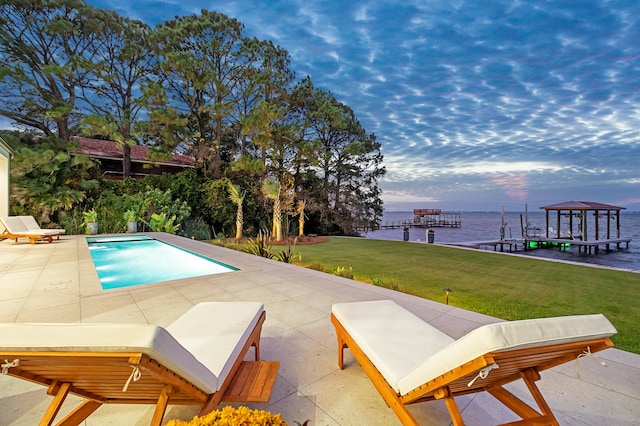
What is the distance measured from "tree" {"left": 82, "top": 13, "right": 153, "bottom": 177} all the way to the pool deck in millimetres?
11486

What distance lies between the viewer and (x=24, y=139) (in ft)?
42.4

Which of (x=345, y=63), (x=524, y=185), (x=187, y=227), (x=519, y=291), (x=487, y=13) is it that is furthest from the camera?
(x=524, y=185)

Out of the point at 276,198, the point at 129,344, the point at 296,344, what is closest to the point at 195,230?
the point at 276,198

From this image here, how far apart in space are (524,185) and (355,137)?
754 inches

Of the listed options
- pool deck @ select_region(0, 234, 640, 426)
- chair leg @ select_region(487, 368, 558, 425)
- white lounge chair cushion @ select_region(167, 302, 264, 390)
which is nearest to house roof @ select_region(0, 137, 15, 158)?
pool deck @ select_region(0, 234, 640, 426)

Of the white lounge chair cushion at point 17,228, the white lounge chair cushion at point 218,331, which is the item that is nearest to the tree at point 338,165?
the white lounge chair cushion at point 17,228

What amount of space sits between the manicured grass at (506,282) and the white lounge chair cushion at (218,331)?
10.9ft

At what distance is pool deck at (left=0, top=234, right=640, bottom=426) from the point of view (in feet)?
5.80

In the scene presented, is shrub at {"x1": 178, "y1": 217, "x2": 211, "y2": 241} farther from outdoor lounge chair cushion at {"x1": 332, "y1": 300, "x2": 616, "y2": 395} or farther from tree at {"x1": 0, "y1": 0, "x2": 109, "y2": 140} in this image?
outdoor lounge chair cushion at {"x1": 332, "y1": 300, "x2": 616, "y2": 395}

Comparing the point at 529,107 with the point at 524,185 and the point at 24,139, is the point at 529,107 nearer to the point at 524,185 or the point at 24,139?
the point at 524,185

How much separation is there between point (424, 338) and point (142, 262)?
843 cm

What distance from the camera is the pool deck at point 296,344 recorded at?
177 cm

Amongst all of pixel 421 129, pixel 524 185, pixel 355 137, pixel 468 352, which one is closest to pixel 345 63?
pixel 355 137

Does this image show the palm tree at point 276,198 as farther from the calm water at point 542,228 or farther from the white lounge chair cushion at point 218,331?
the white lounge chair cushion at point 218,331
